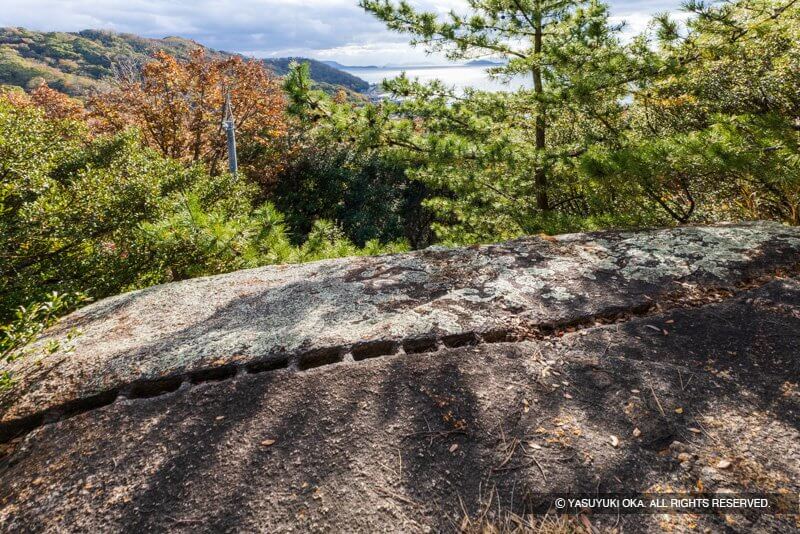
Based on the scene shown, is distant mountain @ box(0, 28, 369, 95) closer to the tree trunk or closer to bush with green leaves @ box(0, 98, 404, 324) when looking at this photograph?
bush with green leaves @ box(0, 98, 404, 324)

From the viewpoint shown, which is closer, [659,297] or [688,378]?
[688,378]

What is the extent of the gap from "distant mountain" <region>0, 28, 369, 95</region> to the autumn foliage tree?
42694 millimetres

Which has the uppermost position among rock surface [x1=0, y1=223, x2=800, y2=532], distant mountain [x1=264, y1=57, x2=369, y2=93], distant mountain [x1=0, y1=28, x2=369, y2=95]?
distant mountain [x1=264, y1=57, x2=369, y2=93]

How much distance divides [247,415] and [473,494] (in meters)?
0.80

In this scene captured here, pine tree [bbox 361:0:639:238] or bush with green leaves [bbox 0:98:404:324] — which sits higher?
pine tree [bbox 361:0:639:238]

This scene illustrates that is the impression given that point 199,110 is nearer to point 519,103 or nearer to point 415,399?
point 519,103

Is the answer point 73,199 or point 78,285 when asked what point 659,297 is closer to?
point 78,285

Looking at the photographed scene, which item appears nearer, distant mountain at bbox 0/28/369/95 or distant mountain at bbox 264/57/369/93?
distant mountain at bbox 0/28/369/95

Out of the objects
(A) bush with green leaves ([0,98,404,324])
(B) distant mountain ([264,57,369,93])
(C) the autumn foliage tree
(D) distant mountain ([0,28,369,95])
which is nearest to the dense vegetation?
(A) bush with green leaves ([0,98,404,324])

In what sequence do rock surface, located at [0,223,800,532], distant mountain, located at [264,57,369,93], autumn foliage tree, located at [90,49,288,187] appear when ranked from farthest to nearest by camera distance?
distant mountain, located at [264,57,369,93], autumn foliage tree, located at [90,49,288,187], rock surface, located at [0,223,800,532]

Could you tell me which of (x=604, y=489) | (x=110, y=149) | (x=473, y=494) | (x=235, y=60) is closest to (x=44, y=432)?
(x=473, y=494)

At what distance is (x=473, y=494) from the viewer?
1083mm

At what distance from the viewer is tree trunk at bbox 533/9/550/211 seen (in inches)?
177

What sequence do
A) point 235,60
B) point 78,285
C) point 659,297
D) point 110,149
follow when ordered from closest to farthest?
point 659,297 → point 78,285 → point 110,149 → point 235,60
